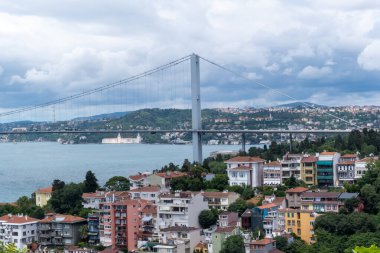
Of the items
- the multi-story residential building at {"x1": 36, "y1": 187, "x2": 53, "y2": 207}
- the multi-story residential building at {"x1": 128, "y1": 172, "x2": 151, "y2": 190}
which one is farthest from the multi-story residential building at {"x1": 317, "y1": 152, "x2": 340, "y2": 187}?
the multi-story residential building at {"x1": 36, "y1": 187, "x2": 53, "y2": 207}

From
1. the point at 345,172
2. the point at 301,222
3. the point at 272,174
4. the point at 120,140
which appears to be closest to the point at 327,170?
the point at 345,172

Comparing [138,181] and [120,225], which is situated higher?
[138,181]

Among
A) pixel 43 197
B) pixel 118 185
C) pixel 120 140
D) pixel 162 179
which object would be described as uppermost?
pixel 120 140

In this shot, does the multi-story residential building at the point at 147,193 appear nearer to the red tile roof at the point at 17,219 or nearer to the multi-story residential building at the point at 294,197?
the red tile roof at the point at 17,219

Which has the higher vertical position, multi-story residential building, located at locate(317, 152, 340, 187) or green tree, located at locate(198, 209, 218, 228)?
multi-story residential building, located at locate(317, 152, 340, 187)

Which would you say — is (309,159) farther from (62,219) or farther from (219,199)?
(62,219)

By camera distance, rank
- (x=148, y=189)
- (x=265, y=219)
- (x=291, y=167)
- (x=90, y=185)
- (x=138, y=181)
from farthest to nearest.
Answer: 1. (x=138, y=181)
2. (x=90, y=185)
3. (x=291, y=167)
4. (x=148, y=189)
5. (x=265, y=219)

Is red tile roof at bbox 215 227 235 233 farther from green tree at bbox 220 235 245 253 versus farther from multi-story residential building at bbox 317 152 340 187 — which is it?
multi-story residential building at bbox 317 152 340 187

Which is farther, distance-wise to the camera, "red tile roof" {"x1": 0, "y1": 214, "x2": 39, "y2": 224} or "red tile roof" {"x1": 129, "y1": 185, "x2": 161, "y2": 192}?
"red tile roof" {"x1": 129, "y1": 185, "x2": 161, "y2": 192}
